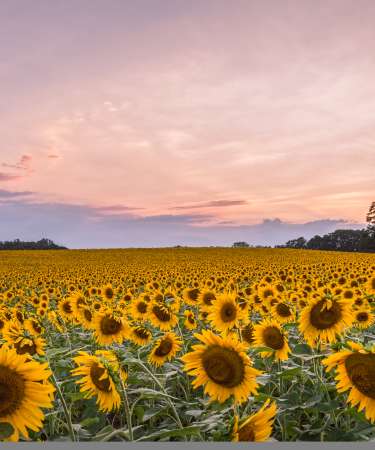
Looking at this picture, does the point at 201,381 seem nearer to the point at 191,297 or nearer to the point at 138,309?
the point at 138,309

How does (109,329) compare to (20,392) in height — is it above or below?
below

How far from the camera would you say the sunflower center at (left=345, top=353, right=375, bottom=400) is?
2.95m

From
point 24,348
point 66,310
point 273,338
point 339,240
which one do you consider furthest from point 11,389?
point 339,240

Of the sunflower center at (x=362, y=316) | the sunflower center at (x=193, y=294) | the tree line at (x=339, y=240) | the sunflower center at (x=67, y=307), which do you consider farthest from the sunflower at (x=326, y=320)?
the tree line at (x=339, y=240)

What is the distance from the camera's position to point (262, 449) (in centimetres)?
212

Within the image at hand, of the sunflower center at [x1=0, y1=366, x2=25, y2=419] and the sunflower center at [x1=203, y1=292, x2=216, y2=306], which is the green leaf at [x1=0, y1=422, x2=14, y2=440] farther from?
the sunflower center at [x1=203, y1=292, x2=216, y2=306]

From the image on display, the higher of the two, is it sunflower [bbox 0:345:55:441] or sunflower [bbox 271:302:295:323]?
sunflower [bbox 0:345:55:441]

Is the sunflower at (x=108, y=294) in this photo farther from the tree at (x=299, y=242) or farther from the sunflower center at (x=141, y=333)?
the tree at (x=299, y=242)

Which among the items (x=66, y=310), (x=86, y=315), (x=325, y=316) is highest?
(x=325, y=316)

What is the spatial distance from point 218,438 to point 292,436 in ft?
7.91

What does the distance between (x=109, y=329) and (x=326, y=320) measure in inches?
99.3

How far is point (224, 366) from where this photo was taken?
3.29m

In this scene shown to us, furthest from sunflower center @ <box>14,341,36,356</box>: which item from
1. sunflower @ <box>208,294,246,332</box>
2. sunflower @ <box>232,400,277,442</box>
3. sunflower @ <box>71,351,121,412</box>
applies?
sunflower @ <box>232,400,277,442</box>

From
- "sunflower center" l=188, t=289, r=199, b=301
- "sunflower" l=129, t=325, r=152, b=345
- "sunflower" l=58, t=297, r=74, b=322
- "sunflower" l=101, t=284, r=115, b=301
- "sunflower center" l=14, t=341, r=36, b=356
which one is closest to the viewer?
"sunflower center" l=14, t=341, r=36, b=356
